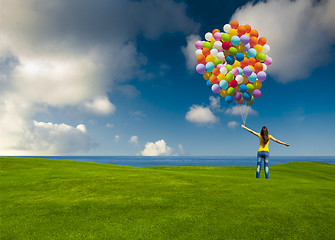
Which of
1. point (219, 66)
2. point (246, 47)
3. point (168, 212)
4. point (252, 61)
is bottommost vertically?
point (168, 212)

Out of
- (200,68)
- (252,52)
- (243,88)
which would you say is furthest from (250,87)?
(200,68)

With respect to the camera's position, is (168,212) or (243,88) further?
(243,88)

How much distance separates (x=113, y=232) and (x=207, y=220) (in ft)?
10.1

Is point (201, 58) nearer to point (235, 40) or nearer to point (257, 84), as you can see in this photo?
point (235, 40)

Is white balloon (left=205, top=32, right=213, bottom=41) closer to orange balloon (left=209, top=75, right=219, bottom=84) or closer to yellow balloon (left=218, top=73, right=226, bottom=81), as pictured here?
orange balloon (left=209, top=75, right=219, bottom=84)

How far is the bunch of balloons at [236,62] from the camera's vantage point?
17594 millimetres

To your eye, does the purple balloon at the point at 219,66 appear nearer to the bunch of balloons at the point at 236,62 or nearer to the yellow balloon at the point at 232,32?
the bunch of balloons at the point at 236,62

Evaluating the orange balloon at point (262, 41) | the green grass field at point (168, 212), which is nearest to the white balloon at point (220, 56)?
the orange balloon at point (262, 41)

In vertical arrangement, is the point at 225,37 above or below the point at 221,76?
above

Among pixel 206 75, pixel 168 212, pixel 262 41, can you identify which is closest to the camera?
pixel 168 212

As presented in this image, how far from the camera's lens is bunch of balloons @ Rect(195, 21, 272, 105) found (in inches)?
693

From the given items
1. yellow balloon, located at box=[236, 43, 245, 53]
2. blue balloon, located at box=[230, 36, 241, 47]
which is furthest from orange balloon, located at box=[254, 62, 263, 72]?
blue balloon, located at box=[230, 36, 241, 47]

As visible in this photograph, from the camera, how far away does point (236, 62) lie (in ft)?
59.2

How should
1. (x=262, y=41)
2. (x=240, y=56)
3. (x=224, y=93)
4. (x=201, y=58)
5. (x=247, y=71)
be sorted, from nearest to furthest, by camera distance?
(x=247, y=71)
(x=240, y=56)
(x=262, y=41)
(x=224, y=93)
(x=201, y=58)
